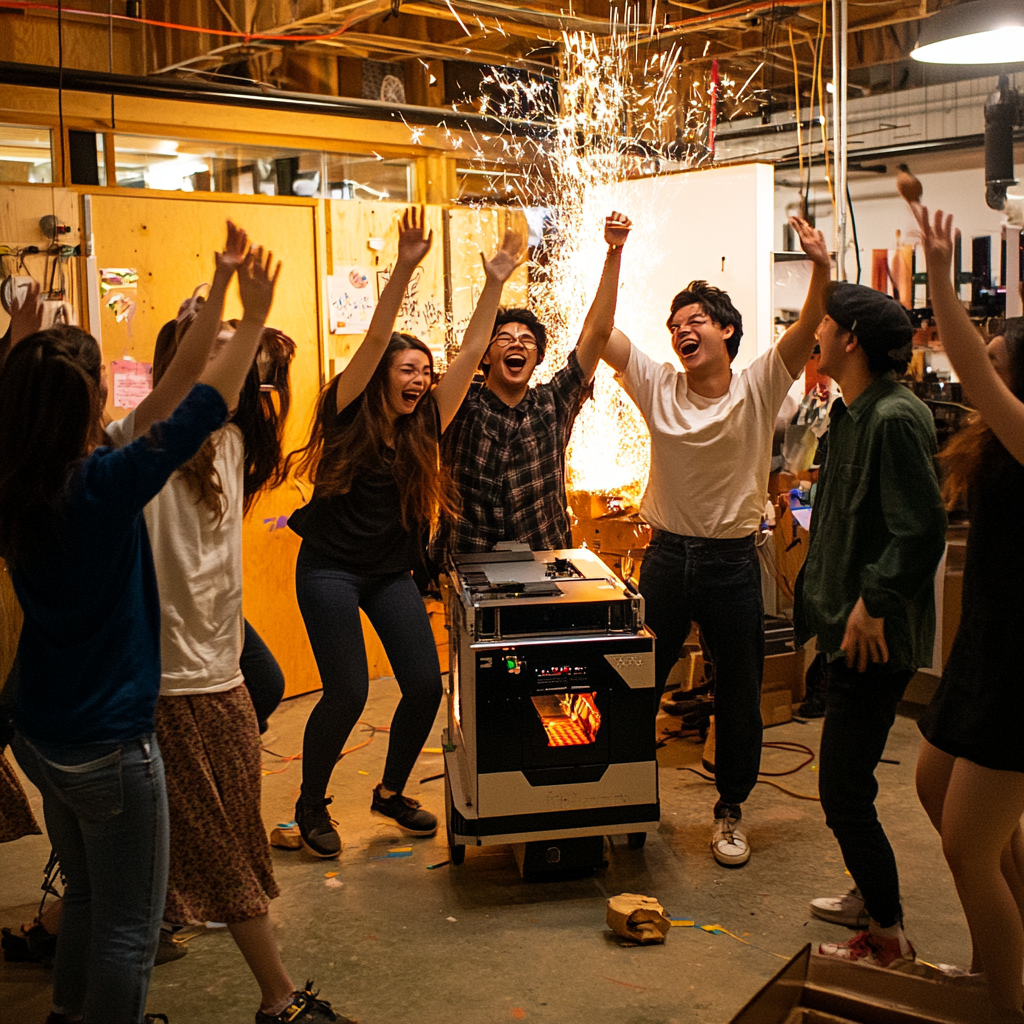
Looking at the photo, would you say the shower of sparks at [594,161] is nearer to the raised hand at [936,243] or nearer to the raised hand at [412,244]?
the raised hand at [412,244]

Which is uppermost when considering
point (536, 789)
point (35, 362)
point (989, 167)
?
point (989, 167)

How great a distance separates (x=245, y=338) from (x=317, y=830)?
1923 mm

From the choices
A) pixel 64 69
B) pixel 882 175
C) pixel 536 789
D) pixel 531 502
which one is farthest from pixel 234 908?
pixel 882 175

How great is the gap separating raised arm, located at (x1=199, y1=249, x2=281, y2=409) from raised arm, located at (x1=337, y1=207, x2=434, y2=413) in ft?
2.71

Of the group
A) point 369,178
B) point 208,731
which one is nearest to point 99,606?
point 208,731

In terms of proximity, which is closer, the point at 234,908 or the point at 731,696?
the point at 234,908

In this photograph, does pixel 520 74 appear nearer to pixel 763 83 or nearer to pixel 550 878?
pixel 763 83

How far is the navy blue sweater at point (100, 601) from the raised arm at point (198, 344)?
150 millimetres

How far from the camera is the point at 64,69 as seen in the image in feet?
13.0

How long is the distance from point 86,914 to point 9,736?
0.64 meters

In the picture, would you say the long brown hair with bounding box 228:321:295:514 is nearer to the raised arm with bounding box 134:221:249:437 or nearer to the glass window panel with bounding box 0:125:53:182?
the raised arm with bounding box 134:221:249:437

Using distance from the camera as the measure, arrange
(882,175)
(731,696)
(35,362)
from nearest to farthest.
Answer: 1. (35,362)
2. (731,696)
3. (882,175)

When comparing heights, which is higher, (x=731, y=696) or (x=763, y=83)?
(x=763, y=83)

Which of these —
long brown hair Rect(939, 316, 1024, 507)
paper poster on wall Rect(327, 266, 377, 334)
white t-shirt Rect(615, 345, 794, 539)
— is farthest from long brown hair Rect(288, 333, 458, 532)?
paper poster on wall Rect(327, 266, 377, 334)
